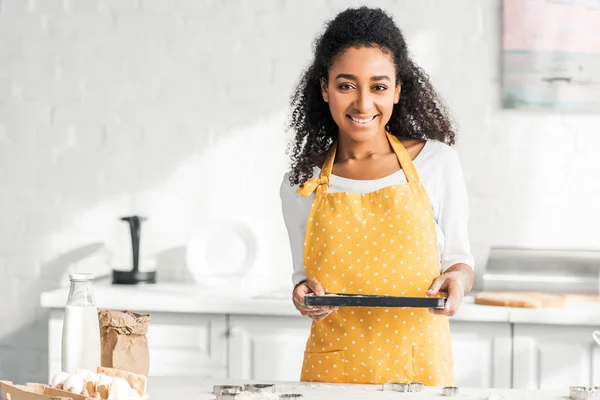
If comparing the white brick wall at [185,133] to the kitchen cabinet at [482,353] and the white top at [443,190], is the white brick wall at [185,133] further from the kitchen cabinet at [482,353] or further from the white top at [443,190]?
the white top at [443,190]

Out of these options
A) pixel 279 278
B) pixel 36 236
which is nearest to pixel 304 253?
pixel 279 278

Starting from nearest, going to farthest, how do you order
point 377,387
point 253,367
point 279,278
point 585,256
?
point 377,387
point 253,367
point 585,256
point 279,278

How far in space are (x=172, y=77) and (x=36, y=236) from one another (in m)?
0.88

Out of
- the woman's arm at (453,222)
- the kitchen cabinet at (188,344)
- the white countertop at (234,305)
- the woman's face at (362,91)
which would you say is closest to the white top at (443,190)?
the woman's arm at (453,222)

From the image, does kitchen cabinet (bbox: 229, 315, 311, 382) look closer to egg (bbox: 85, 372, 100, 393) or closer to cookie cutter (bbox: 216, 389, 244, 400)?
cookie cutter (bbox: 216, 389, 244, 400)

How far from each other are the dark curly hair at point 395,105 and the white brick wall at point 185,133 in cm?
135

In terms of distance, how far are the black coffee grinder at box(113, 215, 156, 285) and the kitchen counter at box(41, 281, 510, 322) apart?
0.38 feet

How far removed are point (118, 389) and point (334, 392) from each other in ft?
1.44

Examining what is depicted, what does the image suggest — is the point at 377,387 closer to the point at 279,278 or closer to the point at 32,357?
the point at 279,278

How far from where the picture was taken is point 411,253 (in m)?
1.95

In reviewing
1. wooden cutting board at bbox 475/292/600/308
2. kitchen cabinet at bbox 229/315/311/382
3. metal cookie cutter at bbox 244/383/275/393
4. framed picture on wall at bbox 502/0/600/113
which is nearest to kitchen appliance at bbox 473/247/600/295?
wooden cutting board at bbox 475/292/600/308

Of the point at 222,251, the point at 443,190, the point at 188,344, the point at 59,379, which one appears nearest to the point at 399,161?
the point at 443,190

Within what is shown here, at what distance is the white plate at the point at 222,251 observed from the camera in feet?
11.1

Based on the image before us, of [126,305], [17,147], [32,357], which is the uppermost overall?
[17,147]
